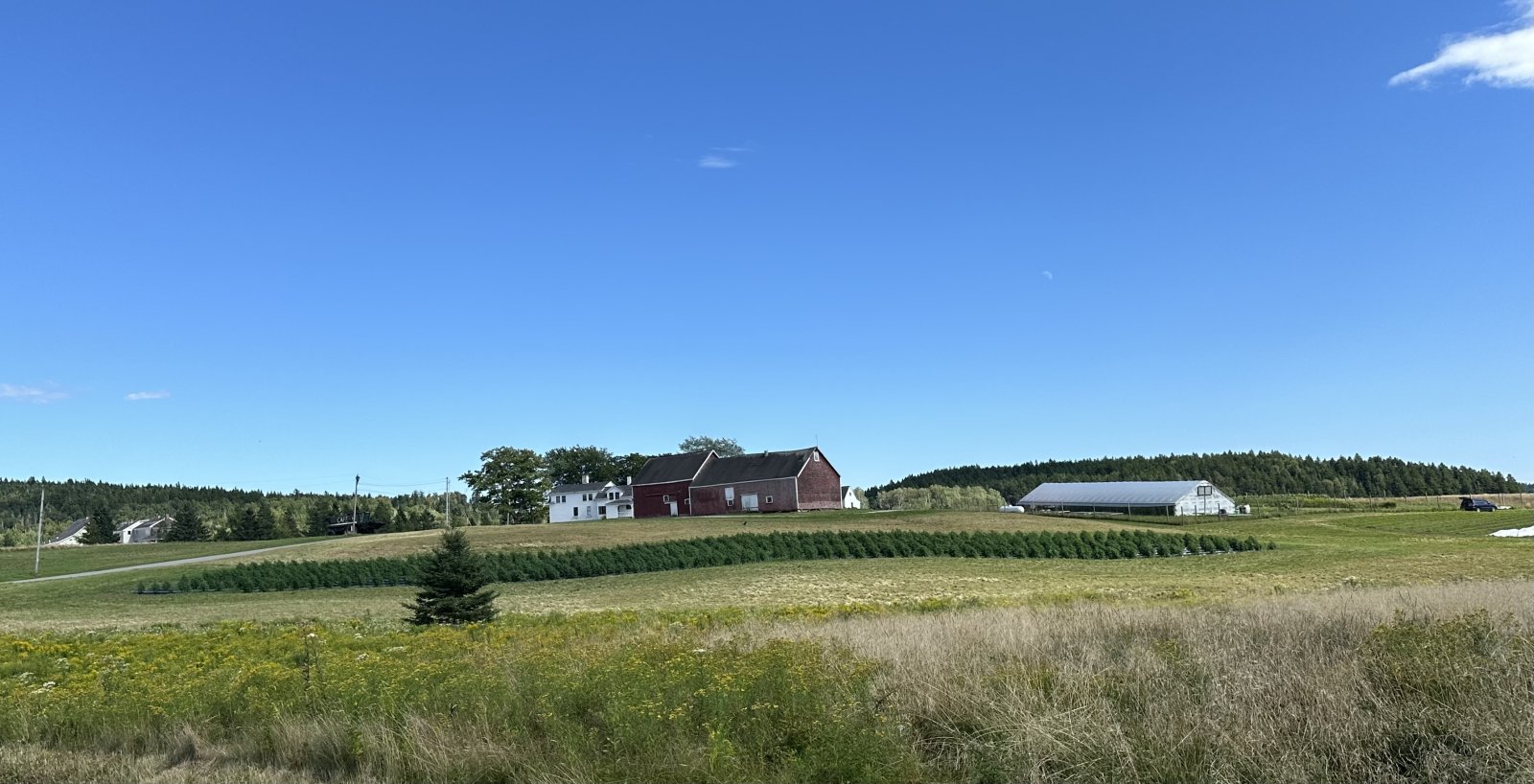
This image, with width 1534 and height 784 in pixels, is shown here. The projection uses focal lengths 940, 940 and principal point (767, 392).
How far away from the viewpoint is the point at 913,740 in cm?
693

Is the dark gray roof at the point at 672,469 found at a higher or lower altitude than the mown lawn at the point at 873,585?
higher

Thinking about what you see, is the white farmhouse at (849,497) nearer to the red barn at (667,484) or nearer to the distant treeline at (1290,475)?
the red barn at (667,484)

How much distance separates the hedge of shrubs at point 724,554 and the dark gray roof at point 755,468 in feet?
98.6

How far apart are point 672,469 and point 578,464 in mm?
39359

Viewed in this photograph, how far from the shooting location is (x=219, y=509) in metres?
152

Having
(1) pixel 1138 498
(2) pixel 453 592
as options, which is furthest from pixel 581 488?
(2) pixel 453 592

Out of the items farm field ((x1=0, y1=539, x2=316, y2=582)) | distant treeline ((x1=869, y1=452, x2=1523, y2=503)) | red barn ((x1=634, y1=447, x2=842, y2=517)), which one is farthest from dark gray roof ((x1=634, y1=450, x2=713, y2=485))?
distant treeline ((x1=869, y1=452, x2=1523, y2=503))

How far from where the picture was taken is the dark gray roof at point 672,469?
85312mm

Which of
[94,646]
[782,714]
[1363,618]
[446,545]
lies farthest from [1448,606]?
[94,646]

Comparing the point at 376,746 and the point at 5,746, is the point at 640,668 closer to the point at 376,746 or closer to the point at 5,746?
the point at 376,746

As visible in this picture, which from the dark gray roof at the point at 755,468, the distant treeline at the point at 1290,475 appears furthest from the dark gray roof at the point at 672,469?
the distant treeline at the point at 1290,475

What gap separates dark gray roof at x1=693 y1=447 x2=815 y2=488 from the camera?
78.1m

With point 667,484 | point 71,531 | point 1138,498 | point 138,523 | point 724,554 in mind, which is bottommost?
point 724,554

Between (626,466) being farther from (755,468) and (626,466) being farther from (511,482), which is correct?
(755,468)
